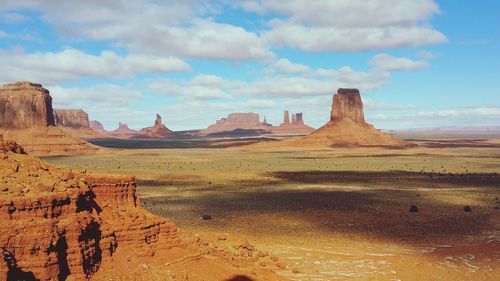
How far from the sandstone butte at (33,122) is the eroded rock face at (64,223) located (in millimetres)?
118199

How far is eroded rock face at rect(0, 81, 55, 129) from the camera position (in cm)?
13975

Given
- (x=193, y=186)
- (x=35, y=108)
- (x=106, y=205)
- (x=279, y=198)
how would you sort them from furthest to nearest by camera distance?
(x=35, y=108), (x=193, y=186), (x=279, y=198), (x=106, y=205)

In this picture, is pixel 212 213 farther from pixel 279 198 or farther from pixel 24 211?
pixel 24 211

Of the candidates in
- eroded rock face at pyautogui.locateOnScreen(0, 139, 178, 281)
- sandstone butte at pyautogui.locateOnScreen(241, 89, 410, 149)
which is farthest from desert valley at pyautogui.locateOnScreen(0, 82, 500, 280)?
sandstone butte at pyautogui.locateOnScreen(241, 89, 410, 149)

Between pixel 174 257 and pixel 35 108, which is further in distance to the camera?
pixel 35 108

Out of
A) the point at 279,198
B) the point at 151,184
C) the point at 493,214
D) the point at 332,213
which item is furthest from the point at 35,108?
the point at 493,214

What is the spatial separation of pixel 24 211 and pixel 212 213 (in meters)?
25.6

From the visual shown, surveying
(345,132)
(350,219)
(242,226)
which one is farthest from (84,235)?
(345,132)

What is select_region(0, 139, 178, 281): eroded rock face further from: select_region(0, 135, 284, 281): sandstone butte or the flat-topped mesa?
the flat-topped mesa

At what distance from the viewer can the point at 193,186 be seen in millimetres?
58406

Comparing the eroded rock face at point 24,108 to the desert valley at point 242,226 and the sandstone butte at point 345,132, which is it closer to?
the sandstone butte at point 345,132

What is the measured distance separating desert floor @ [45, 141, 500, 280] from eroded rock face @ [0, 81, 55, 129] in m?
86.8

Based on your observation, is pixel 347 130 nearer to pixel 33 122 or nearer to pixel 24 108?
pixel 33 122

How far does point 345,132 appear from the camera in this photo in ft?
545
